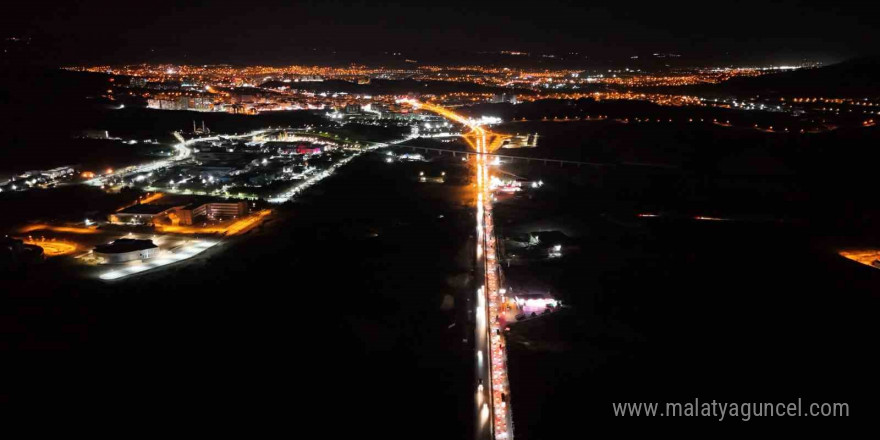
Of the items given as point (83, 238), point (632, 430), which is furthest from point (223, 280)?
point (632, 430)

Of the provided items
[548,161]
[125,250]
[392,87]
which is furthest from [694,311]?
[392,87]

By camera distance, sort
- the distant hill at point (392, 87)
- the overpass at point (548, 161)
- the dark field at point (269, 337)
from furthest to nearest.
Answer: the distant hill at point (392, 87) < the overpass at point (548, 161) < the dark field at point (269, 337)

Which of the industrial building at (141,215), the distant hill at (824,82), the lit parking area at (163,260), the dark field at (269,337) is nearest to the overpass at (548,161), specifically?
the dark field at (269,337)

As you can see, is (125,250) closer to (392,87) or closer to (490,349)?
(490,349)

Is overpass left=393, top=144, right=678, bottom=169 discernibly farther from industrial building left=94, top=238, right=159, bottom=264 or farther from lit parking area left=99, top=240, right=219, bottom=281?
industrial building left=94, top=238, right=159, bottom=264

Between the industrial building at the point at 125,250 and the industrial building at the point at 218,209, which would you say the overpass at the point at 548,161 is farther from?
the industrial building at the point at 125,250

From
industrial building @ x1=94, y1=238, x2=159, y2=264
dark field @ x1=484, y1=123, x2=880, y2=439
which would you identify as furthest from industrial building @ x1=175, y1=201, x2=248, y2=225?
dark field @ x1=484, y1=123, x2=880, y2=439

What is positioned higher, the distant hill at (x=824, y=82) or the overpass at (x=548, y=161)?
the distant hill at (x=824, y=82)
